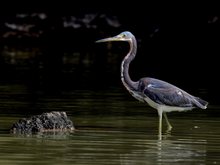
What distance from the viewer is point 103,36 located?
49938 millimetres

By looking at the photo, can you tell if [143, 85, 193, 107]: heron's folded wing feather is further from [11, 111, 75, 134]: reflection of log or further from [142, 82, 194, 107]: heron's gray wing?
[11, 111, 75, 134]: reflection of log

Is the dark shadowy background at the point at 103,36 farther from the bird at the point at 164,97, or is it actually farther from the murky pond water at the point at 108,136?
the bird at the point at 164,97

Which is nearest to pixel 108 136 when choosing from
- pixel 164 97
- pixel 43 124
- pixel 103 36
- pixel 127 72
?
pixel 43 124

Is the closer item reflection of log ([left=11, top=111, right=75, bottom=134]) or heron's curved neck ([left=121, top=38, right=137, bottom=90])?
reflection of log ([left=11, top=111, right=75, bottom=134])

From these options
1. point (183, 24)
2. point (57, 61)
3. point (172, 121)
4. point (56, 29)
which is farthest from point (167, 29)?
point (172, 121)

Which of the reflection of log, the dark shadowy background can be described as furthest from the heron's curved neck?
the dark shadowy background

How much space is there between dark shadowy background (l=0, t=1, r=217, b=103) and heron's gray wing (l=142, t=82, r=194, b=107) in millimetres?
12065

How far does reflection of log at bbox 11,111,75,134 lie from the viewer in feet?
49.3

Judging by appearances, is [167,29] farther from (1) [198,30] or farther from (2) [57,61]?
(2) [57,61]

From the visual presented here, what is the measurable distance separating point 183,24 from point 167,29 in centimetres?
104

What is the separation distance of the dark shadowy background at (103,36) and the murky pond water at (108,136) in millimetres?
8335

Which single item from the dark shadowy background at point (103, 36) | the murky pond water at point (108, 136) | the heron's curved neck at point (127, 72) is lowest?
the murky pond water at point (108, 136)

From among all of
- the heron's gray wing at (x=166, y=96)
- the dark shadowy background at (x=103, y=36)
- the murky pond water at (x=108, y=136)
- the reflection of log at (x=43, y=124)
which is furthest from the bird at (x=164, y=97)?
the dark shadowy background at (x=103, y=36)

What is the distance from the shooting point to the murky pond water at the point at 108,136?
12539 millimetres
